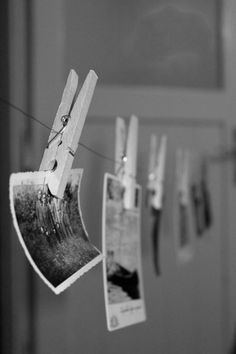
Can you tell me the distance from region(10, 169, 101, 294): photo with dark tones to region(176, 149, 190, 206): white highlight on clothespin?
0.33 m

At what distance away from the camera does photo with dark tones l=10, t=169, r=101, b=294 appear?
0.40 metres

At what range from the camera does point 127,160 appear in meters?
0.54

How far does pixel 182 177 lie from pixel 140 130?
0.33 feet

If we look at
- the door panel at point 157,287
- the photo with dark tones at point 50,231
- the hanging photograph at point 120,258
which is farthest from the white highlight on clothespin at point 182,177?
the photo with dark tones at point 50,231

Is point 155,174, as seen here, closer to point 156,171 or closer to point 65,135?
point 156,171

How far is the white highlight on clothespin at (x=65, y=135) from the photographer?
411 mm

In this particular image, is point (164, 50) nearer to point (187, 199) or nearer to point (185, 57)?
point (185, 57)

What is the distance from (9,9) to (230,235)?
53 centimetres

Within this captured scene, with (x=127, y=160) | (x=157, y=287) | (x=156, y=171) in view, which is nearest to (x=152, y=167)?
(x=156, y=171)

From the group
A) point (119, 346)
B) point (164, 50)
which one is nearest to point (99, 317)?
point (119, 346)

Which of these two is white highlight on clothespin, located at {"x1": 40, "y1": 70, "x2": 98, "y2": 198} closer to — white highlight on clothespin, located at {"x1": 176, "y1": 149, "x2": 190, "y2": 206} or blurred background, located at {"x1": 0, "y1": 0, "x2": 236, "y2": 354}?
blurred background, located at {"x1": 0, "y1": 0, "x2": 236, "y2": 354}

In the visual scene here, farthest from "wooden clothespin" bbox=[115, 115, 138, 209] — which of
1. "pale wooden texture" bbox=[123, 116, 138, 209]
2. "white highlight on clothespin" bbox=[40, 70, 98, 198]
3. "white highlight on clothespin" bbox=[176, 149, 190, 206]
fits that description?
"white highlight on clothespin" bbox=[176, 149, 190, 206]

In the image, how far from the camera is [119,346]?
707 millimetres

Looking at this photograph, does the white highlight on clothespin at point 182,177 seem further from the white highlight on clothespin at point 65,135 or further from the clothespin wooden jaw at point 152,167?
the white highlight on clothespin at point 65,135
